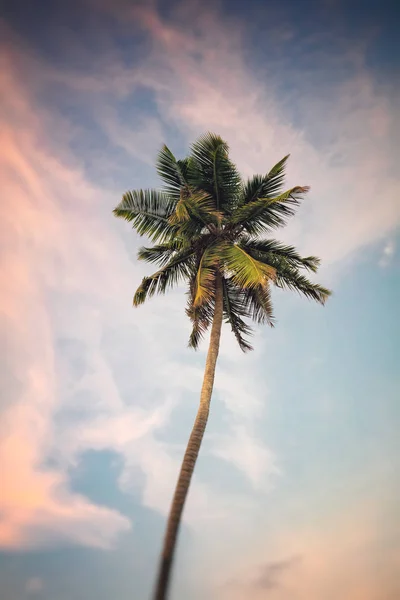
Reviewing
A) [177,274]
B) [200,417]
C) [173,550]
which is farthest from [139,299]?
[173,550]

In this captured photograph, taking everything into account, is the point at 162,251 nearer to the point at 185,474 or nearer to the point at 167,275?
the point at 167,275

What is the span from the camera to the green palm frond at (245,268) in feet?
33.1

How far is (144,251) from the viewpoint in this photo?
1326 cm

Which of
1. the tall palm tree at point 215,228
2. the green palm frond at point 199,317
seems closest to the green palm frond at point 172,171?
the tall palm tree at point 215,228

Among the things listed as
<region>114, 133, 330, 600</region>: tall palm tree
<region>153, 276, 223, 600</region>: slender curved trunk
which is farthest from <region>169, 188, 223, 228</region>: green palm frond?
<region>153, 276, 223, 600</region>: slender curved trunk

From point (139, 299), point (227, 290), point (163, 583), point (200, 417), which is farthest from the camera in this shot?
point (227, 290)

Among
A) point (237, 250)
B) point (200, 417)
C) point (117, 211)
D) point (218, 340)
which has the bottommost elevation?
point (200, 417)

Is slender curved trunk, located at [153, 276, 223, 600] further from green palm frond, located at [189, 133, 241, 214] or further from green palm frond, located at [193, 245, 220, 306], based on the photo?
green palm frond, located at [189, 133, 241, 214]

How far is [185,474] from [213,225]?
801cm

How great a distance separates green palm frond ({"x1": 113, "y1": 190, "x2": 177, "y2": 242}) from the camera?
13031 millimetres

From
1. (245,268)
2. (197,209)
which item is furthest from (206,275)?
(197,209)

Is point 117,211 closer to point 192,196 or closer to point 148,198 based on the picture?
point 148,198

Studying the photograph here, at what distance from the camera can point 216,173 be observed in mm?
12547

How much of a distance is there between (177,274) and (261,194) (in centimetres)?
414
